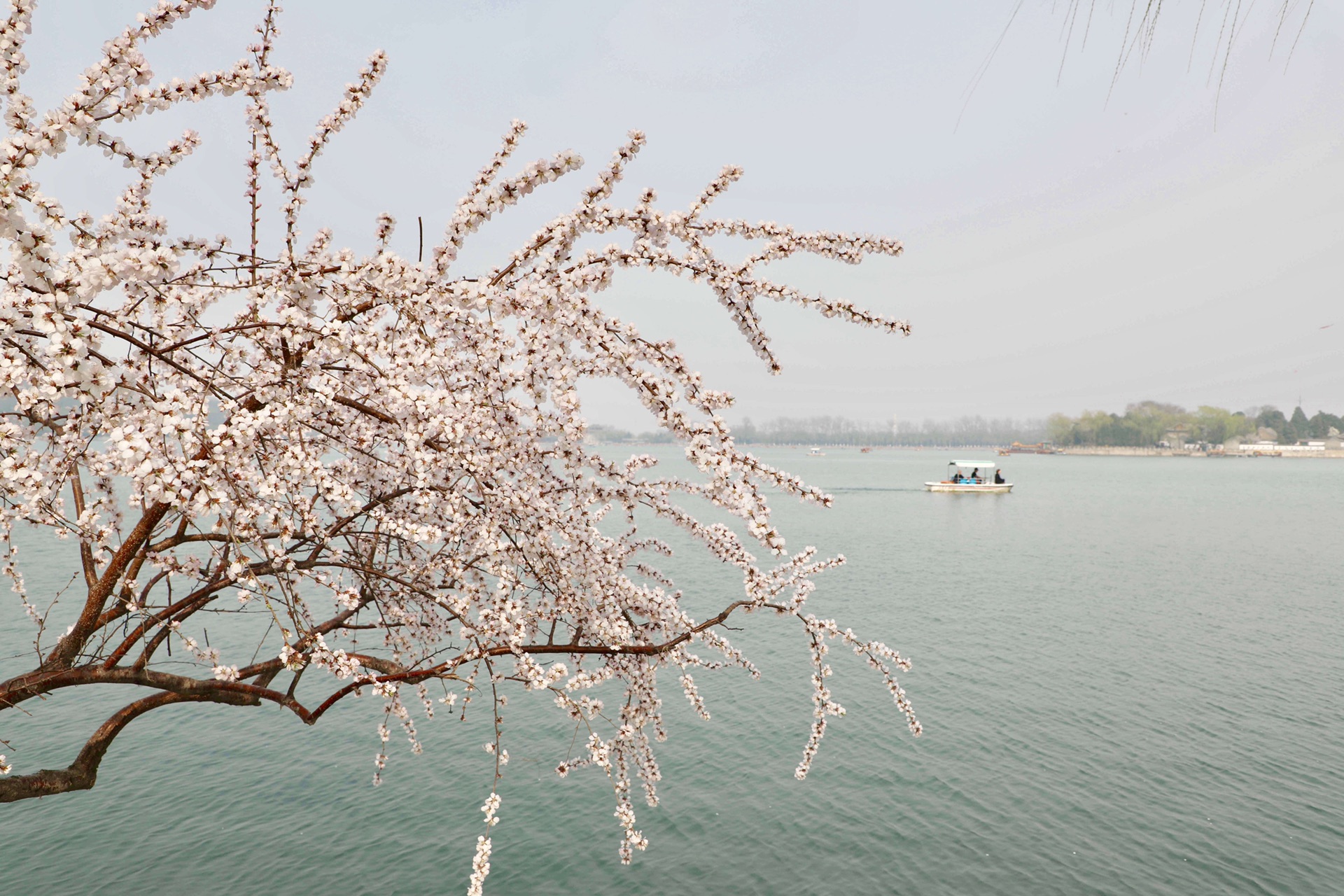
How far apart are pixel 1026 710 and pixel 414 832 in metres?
16.8

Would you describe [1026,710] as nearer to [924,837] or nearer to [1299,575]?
[924,837]

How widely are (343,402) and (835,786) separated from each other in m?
15.8

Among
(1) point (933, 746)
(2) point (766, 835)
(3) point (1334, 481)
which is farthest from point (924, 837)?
(3) point (1334, 481)

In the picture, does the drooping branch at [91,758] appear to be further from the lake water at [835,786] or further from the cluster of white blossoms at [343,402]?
the lake water at [835,786]

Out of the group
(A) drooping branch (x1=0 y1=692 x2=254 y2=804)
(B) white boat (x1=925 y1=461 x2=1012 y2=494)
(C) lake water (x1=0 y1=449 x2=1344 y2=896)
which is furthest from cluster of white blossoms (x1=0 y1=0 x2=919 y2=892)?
(B) white boat (x1=925 y1=461 x2=1012 y2=494)

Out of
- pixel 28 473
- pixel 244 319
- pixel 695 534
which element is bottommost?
pixel 695 534

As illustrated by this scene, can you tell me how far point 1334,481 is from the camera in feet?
400

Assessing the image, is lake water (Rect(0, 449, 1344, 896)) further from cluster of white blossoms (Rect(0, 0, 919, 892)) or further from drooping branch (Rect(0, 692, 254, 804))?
cluster of white blossoms (Rect(0, 0, 919, 892))

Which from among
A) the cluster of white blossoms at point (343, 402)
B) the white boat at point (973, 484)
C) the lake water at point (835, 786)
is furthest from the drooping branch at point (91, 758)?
the white boat at point (973, 484)

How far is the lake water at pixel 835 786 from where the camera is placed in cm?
1322

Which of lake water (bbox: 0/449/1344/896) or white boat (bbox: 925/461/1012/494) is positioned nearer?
lake water (bbox: 0/449/1344/896)

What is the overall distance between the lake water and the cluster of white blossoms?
A: 9.33m

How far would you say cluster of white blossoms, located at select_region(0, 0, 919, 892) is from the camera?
11.4ft

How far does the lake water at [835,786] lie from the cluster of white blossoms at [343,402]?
30.6ft
